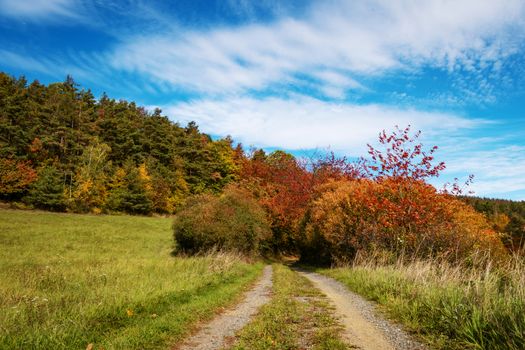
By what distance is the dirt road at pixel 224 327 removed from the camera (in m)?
6.22

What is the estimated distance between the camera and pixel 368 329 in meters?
7.05

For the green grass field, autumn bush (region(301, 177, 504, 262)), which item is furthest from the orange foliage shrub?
autumn bush (region(301, 177, 504, 262))

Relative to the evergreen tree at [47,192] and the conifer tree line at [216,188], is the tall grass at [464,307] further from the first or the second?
the evergreen tree at [47,192]

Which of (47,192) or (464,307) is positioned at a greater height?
(464,307)

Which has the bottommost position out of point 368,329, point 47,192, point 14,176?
point 368,329

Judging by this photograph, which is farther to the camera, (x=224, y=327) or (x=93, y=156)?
(x=93, y=156)

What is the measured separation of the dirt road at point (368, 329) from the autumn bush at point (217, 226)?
14.4 m

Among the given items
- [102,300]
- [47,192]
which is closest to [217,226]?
[102,300]

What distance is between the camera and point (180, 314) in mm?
7918

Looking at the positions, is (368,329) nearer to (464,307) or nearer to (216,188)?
(464,307)

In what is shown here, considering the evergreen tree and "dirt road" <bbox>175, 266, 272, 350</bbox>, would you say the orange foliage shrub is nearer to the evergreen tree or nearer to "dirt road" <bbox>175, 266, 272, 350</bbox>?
the evergreen tree

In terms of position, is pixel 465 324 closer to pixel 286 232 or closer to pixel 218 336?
pixel 218 336

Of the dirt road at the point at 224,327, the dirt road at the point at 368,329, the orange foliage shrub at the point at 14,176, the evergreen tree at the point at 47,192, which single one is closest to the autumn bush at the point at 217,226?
the dirt road at the point at 224,327

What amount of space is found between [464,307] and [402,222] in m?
10.1
